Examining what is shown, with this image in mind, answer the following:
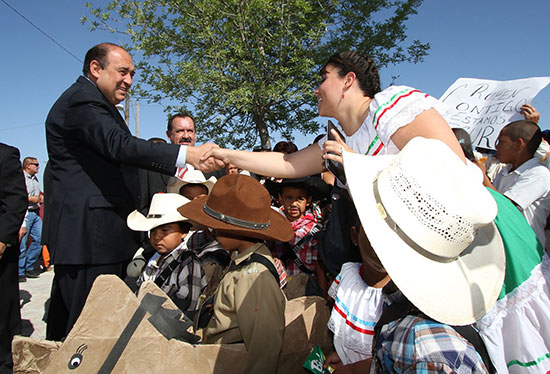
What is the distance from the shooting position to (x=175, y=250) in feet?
8.73

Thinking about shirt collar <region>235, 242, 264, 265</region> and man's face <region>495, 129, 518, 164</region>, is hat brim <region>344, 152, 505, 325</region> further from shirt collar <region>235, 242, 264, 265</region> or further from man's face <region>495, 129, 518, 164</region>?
man's face <region>495, 129, 518, 164</region>

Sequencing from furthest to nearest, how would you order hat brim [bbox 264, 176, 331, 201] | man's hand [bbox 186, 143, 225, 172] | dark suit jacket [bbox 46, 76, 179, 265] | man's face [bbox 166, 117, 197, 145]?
man's face [bbox 166, 117, 197, 145] → hat brim [bbox 264, 176, 331, 201] → man's hand [bbox 186, 143, 225, 172] → dark suit jacket [bbox 46, 76, 179, 265]

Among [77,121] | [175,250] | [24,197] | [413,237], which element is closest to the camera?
[413,237]

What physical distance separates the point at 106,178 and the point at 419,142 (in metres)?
2.03

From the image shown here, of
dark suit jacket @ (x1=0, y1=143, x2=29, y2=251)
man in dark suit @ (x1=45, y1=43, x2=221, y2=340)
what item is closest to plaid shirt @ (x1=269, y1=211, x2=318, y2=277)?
man in dark suit @ (x1=45, y1=43, x2=221, y2=340)

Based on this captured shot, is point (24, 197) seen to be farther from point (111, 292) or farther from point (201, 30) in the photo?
point (201, 30)

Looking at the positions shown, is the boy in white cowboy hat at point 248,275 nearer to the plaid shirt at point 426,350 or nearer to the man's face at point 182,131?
the plaid shirt at point 426,350

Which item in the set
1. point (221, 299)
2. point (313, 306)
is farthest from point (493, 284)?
point (221, 299)

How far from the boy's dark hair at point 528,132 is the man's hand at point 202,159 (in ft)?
9.43

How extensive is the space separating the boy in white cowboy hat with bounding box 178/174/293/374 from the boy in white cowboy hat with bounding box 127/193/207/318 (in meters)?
0.51

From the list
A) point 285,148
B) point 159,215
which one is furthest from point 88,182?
point 285,148

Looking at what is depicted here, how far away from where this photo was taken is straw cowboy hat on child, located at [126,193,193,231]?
257 centimetres

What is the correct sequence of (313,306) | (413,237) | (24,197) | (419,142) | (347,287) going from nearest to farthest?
(413,237)
(419,142)
(347,287)
(313,306)
(24,197)

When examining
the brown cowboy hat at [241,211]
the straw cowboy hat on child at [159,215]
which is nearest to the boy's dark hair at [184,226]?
the straw cowboy hat on child at [159,215]
